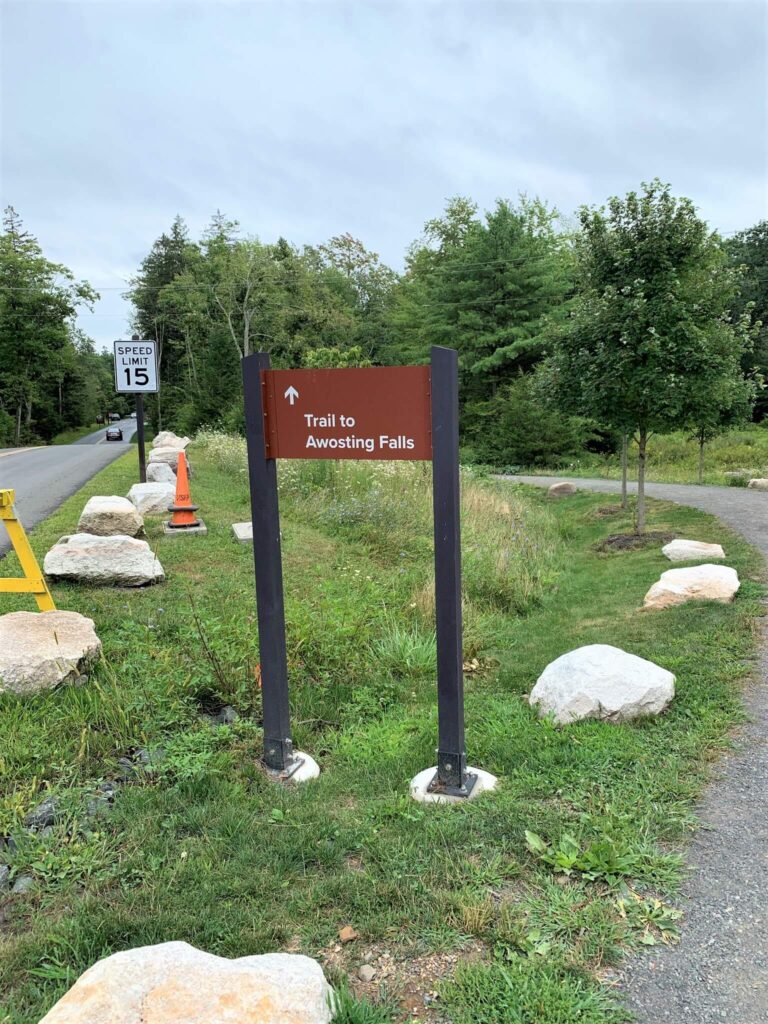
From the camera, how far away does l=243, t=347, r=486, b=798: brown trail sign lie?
9.72 ft

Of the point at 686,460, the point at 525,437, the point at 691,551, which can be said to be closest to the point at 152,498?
the point at 691,551

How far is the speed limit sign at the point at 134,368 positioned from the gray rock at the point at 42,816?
24.7 ft

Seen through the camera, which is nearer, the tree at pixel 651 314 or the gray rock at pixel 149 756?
the gray rock at pixel 149 756

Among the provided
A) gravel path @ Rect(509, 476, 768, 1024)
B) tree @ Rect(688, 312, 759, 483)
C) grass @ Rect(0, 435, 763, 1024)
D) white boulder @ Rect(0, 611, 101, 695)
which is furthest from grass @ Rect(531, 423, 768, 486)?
white boulder @ Rect(0, 611, 101, 695)

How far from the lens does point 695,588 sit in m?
6.12

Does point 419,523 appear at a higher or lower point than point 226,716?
higher

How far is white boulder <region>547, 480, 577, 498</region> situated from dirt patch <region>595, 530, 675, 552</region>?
23.9ft

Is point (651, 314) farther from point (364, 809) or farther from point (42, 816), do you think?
point (42, 816)

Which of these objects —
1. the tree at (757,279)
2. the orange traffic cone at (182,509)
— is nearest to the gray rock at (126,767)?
the orange traffic cone at (182,509)

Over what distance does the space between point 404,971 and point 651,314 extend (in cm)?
928

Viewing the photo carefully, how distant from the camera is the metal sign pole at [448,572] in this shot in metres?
Answer: 2.91

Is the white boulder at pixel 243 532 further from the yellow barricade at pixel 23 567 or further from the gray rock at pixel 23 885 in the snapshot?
the gray rock at pixel 23 885

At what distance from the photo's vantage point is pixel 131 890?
8.20ft

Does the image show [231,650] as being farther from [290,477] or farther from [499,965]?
[290,477]
